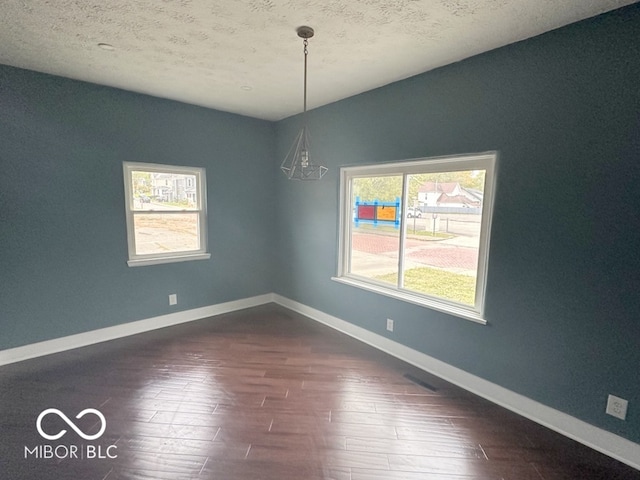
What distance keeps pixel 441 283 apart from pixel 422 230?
21.0 inches

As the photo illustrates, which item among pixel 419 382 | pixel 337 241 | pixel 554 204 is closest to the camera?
pixel 554 204

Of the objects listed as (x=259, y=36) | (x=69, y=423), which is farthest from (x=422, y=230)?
(x=69, y=423)

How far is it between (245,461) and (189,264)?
8.72ft

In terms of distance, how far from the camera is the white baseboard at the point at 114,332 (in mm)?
2938

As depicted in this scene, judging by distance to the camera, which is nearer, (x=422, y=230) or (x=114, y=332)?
(x=422, y=230)

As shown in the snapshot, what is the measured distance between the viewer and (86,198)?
10.3 feet

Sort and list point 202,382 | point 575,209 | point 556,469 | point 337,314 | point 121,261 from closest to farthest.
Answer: point 556,469 → point 575,209 → point 202,382 → point 121,261 → point 337,314

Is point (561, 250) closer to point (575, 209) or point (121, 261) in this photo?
point (575, 209)

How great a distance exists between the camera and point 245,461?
5.99ft

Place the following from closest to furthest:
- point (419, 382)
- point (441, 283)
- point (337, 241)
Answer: point (419, 382), point (441, 283), point (337, 241)

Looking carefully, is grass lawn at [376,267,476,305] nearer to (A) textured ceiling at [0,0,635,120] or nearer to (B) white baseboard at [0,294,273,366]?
(A) textured ceiling at [0,0,635,120]

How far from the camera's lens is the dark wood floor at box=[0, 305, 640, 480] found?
1788mm

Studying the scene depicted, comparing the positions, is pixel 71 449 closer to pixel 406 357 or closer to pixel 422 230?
pixel 406 357

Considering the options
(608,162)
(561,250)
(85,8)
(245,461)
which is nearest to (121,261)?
(85,8)
